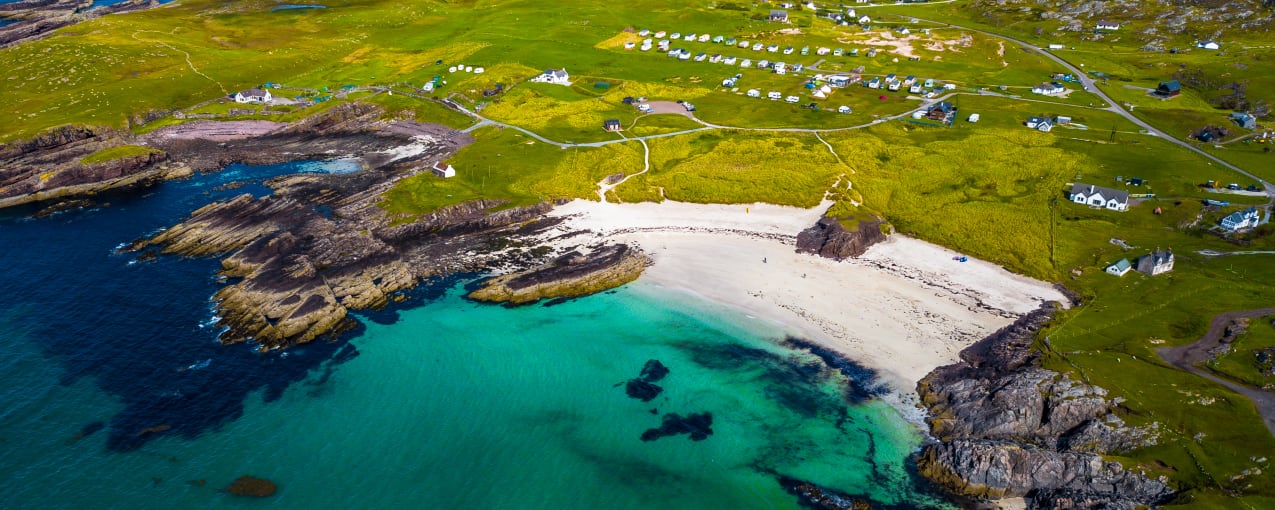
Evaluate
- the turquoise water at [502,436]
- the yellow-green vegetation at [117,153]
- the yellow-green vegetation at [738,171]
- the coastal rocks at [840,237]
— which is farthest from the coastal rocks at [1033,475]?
the yellow-green vegetation at [117,153]

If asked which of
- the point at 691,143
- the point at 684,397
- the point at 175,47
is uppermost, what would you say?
the point at 175,47

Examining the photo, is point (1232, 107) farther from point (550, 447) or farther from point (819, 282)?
point (550, 447)

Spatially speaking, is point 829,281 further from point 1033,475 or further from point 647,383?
point 1033,475

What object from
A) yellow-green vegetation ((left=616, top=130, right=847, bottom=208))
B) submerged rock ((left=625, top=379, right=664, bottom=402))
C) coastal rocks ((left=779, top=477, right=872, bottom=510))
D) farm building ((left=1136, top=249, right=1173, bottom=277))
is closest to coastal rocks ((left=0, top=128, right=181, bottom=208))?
yellow-green vegetation ((left=616, top=130, right=847, bottom=208))

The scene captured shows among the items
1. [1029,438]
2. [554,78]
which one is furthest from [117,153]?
[1029,438]

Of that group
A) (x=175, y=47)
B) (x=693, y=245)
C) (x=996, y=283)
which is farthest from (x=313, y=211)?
(x=175, y=47)

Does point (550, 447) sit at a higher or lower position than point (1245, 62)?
lower
